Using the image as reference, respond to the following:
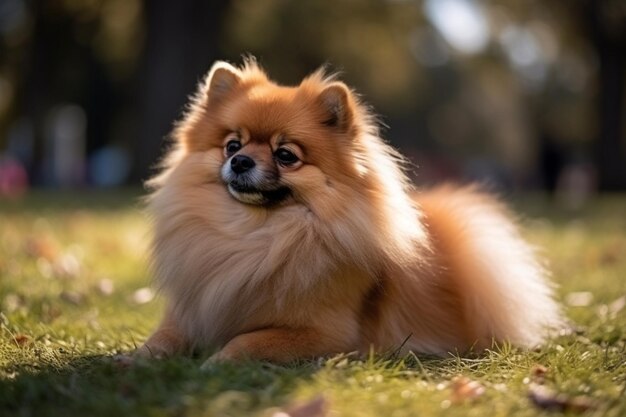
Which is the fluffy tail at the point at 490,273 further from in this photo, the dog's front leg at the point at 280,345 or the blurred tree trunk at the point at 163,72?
the blurred tree trunk at the point at 163,72

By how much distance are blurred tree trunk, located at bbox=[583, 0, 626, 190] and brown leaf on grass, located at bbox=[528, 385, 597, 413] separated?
60.1 ft

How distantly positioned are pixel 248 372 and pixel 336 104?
4.92 ft

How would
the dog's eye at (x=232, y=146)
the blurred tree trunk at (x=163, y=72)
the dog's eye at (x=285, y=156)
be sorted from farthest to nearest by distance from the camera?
1. the blurred tree trunk at (x=163, y=72)
2. the dog's eye at (x=232, y=146)
3. the dog's eye at (x=285, y=156)

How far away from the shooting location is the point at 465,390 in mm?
2941

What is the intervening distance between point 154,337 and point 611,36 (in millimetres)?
18583

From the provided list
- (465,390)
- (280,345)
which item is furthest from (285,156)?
(465,390)

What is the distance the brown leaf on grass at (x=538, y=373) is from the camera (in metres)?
3.27

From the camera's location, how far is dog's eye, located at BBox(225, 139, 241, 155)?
3977 millimetres

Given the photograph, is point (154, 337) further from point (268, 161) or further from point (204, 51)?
point (204, 51)

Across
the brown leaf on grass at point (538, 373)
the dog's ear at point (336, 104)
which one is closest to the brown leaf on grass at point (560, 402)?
the brown leaf on grass at point (538, 373)

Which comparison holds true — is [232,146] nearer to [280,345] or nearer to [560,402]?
[280,345]

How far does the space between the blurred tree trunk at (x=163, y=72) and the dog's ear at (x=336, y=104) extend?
11.4 meters

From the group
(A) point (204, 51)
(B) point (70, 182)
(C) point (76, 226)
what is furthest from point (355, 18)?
(C) point (76, 226)

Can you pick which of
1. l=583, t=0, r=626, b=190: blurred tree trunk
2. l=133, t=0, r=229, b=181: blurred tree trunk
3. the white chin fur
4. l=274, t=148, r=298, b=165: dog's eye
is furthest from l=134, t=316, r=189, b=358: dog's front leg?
l=583, t=0, r=626, b=190: blurred tree trunk
